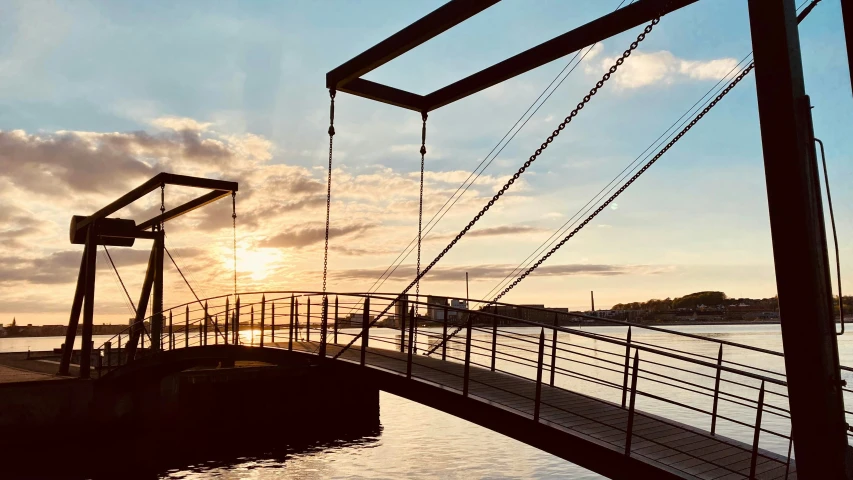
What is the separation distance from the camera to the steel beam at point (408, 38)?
1078 centimetres

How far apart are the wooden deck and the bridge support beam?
186 centimetres

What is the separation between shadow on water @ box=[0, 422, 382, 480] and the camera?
1958 cm

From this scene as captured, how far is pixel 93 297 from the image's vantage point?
23391mm

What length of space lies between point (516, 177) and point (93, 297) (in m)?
18.0

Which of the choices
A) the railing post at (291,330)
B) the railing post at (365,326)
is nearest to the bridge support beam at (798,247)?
the railing post at (365,326)

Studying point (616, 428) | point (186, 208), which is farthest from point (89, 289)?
point (616, 428)

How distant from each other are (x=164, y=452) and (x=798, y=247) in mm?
21678

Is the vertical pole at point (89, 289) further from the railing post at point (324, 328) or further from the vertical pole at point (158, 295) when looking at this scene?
the railing post at point (324, 328)

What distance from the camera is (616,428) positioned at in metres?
8.77

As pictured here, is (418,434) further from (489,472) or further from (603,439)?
(603,439)

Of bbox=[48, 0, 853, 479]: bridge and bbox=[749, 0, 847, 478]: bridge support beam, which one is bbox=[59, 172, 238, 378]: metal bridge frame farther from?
bbox=[749, 0, 847, 478]: bridge support beam

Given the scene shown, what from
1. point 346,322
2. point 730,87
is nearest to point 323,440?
point 346,322

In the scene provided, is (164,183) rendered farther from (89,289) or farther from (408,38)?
(408,38)

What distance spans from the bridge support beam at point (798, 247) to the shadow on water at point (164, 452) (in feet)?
60.4
